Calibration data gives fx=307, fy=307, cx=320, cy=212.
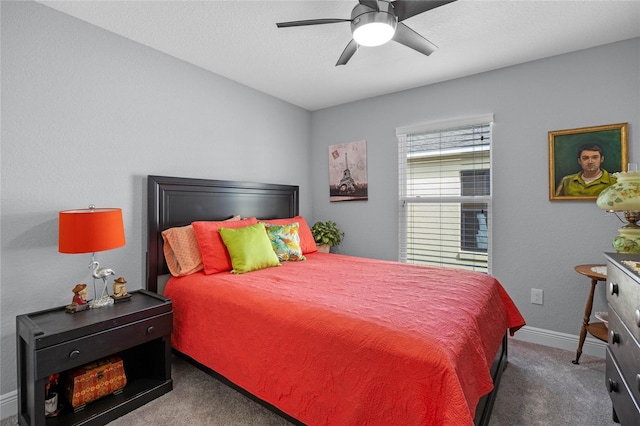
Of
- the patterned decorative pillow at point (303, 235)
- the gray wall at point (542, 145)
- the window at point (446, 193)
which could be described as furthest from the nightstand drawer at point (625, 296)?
the patterned decorative pillow at point (303, 235)

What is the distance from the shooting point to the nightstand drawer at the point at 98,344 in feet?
5.01

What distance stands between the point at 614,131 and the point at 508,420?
91.2 inches

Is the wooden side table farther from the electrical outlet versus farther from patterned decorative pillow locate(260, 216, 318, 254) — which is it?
patterned decorative pillow locate(260, 216, 318, 254)

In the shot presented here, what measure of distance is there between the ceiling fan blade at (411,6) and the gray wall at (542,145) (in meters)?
1.63

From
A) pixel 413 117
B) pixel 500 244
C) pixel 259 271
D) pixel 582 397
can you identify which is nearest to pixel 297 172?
pixel 413 117

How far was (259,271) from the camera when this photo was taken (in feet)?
7.98

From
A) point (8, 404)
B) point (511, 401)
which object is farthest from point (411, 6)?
point (8, 404)

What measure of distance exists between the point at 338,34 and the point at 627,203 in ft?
7.07

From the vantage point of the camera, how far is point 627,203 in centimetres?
178

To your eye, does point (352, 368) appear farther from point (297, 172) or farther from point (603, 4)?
point (297, 172)

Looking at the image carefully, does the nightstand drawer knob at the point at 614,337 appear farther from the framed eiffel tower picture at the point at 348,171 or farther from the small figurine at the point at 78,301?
the small figurine at the point at 78,301

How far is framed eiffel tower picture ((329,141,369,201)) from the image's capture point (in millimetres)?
3785

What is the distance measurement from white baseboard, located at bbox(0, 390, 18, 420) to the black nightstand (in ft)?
0.72

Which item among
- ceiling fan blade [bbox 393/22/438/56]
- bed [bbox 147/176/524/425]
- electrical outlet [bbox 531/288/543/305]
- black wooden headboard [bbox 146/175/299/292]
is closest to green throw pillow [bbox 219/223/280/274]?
bed [bbox 147/176/524/425]
